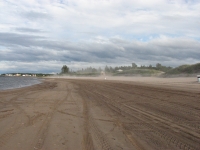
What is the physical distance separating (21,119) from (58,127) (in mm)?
2068

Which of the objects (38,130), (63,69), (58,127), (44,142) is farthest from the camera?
(63,69)

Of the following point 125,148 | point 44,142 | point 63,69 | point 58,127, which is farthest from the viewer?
point 63,69

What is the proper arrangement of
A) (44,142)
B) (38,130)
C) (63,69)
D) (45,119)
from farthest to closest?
(63,69), (45,119), (38,130), (44,142)

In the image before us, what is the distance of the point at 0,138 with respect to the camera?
18.9ft

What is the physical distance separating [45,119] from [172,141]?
4757 mm

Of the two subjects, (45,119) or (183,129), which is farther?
(45,119)

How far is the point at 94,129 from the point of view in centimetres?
675

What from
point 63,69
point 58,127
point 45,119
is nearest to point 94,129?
point 58,127

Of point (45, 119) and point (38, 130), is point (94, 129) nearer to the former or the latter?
point (38, 130)

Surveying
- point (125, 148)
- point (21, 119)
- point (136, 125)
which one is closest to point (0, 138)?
point (21, 119)

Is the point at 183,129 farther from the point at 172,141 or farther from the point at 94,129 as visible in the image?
the point at 94,129

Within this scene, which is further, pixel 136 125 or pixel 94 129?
pixel 136 125

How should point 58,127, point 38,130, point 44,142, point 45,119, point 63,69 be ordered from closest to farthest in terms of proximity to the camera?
point 44,142
point 38,130
point 58,127
point 45,119
point 63,69

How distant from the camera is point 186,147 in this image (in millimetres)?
5105
